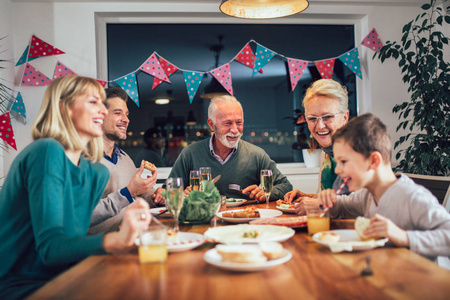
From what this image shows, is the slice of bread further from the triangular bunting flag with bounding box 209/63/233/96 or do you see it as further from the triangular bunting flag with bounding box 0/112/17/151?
the triangular bunting flag with bounding box 0/112/17/151

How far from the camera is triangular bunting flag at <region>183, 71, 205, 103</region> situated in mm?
3850

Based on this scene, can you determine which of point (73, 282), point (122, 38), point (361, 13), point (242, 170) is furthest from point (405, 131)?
point (73, 282)

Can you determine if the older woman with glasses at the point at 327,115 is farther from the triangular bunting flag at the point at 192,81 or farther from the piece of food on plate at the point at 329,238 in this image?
the triangular bunting flag at the point at 192,81

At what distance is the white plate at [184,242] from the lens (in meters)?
1.15

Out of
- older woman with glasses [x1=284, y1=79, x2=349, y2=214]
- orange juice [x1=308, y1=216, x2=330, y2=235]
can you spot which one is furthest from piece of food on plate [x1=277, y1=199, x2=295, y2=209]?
orange juice [x1=308, y1=216, x2=330, y2=235]

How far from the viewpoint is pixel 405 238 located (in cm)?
112

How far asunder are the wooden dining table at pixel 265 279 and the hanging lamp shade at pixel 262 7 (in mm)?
1556

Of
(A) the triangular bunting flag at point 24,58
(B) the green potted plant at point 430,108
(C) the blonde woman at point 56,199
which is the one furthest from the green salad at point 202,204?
(A) the triangular bunting flag at point 24,58

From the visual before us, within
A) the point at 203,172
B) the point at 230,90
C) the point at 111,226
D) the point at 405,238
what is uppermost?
the point at 230,90

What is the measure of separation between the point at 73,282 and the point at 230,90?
312 centimetres

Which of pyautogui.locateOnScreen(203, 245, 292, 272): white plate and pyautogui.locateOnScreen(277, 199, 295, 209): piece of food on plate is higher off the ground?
pyautogui.locateOnScreen(203, 245, 292, 272): white plate

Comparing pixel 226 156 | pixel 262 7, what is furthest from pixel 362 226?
pixel 226 156

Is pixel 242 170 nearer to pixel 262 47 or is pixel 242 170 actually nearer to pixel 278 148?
pixel 278 148

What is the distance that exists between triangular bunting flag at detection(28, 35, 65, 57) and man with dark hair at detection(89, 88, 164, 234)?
1.25m
